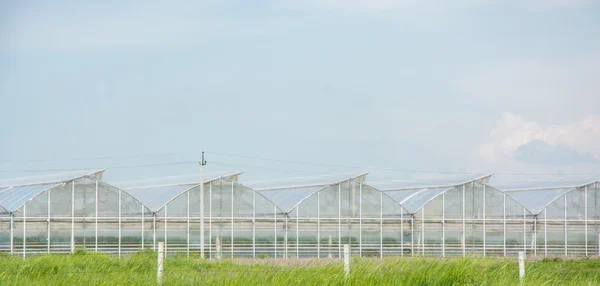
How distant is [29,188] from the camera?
125 ft

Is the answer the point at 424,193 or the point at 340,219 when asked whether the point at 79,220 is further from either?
the point at 424,193

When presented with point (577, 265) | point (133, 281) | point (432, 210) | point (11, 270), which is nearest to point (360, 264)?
point (133, 281)

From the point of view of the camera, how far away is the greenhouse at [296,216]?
37.2 metres

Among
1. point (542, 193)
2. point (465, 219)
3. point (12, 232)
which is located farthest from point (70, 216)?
point (542, 193)

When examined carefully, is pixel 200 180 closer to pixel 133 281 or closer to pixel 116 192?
pixel 116 192

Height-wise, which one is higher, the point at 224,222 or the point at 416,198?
the point at 416,198

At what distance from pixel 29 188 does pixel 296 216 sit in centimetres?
1217

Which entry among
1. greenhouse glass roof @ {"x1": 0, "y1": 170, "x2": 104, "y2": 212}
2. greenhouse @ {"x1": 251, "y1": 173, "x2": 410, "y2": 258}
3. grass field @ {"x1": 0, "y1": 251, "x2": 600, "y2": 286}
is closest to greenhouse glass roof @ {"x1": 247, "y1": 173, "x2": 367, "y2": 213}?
greenhouse @ {"x1": 251, "y1": 173, "x2": 410, "y2": 258}

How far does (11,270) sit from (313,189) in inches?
880

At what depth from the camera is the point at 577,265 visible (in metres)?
30.4

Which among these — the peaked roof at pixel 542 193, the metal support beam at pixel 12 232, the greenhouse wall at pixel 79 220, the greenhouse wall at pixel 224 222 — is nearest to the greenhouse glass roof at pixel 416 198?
the peaked roof at pixel 542 193

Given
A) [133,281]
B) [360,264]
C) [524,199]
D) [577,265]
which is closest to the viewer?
[133,281]

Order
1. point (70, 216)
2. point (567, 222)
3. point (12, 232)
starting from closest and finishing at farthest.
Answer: point (12, 232), point (70, 216), point (567, 222)

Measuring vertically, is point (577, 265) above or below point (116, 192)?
below
